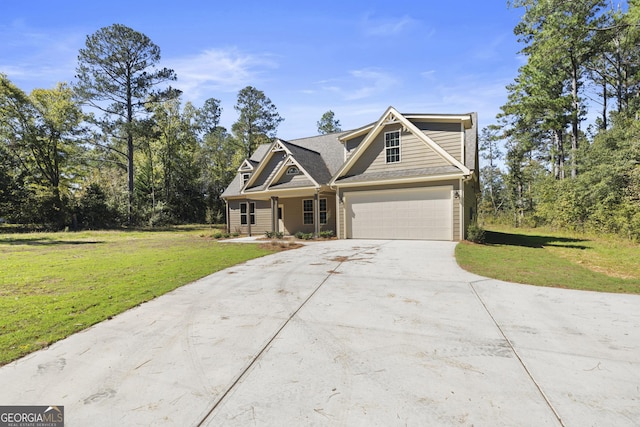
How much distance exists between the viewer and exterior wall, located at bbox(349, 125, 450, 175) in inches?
542

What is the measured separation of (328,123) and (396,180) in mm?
35272

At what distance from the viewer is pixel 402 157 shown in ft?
47.1

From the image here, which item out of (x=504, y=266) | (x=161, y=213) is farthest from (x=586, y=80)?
(x=161, y=213)

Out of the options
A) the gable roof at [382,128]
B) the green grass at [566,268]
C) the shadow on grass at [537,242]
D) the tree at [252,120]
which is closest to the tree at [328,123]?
the tree at [252,120]

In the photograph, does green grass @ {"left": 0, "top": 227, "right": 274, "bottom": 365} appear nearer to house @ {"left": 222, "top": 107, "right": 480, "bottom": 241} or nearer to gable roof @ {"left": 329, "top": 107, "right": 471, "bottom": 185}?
house @ {"left": 222, "top": 107, "right": 480, "bottom": 241}

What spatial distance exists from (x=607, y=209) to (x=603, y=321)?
16745 millimetres

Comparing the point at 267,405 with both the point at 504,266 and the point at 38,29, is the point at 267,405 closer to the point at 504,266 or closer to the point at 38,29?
the point at 504,266

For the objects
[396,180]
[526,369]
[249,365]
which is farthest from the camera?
[396,180]

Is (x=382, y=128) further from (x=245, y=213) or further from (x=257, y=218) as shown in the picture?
(x=245, y=213)

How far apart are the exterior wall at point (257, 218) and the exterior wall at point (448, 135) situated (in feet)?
36.1

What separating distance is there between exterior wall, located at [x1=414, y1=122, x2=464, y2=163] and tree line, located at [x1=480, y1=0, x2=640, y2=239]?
26.7 feet

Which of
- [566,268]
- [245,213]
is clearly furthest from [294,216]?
[566,268]

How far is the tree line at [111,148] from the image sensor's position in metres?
24.8

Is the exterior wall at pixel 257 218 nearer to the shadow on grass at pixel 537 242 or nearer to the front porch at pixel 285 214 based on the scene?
the front porch at pixel 285 214
